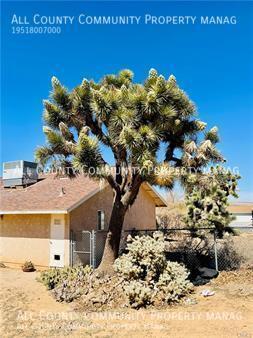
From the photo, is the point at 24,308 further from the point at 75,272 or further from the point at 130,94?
the point at 130,94

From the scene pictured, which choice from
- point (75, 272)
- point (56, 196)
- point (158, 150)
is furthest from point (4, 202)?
point (158, 150)

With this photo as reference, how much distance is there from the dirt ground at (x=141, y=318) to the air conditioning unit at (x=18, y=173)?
33.6ft

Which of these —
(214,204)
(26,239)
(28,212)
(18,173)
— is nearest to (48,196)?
(28,212)

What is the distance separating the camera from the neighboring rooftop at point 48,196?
52.4ft

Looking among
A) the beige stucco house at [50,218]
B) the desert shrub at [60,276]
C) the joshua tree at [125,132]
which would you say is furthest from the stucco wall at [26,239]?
the joshua tree at [125,132]

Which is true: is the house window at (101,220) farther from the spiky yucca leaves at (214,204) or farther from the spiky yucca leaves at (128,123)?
the spiky yucca leaves at (128,123)

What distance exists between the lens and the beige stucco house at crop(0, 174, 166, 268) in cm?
1589

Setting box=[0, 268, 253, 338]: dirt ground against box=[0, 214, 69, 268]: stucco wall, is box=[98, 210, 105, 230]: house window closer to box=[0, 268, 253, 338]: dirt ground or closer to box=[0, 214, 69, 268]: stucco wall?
box=[0, 214, 69, 268]: stucco wall

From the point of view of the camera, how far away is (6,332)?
8.46 m

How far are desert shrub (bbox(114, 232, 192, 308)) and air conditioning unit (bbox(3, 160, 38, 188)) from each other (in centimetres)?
1141

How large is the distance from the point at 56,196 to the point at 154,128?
779 centimetres

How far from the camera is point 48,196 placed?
1767 centimetres

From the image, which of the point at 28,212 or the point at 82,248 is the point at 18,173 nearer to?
the point at 28,212

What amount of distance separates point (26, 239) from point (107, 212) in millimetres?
4355
